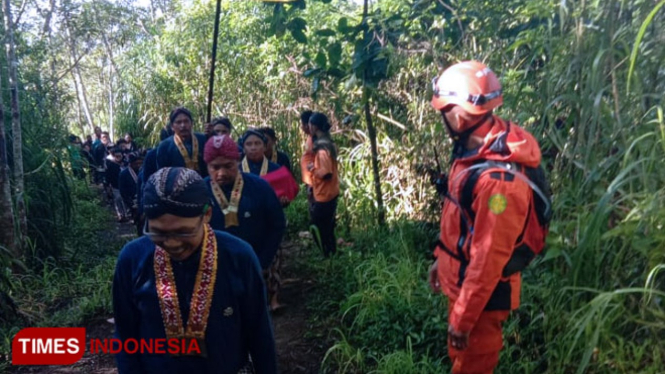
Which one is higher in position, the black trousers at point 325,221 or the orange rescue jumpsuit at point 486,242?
the orange rescue jumpsuit at point 486,242

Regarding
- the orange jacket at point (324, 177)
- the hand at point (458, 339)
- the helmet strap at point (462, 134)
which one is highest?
the helmet strap at point (462, 134)

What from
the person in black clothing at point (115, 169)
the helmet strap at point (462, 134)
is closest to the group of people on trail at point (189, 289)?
the helmet strap at point (462, 134)

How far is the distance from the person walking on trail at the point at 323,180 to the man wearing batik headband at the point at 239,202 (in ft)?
6.62

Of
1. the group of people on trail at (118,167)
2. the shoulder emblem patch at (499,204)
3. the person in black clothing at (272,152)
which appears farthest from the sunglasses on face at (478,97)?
the group of people on trail at (118,167)

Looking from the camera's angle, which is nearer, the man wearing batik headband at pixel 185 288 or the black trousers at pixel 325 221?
the man wearing batik headband at pixel 185 288

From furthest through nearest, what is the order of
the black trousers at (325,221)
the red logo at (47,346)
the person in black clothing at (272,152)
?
the person in black clothing at (272,152) < the black trousers at (325,221) < the red logo at (47,346)

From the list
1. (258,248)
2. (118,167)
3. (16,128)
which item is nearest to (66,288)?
(16,128)

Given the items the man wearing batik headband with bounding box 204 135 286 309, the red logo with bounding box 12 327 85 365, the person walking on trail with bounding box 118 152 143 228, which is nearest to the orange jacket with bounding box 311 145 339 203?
the man wearing batik headband with bounding box 204 135 286 309

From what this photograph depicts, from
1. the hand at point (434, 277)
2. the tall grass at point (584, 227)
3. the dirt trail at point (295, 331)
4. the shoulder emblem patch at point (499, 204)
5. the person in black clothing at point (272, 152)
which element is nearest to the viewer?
the shoulder emblem patch at point (499, 204)

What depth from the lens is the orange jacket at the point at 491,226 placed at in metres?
2.35

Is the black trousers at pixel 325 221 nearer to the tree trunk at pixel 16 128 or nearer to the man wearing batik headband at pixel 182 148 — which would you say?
the man wearing batik headband at pixel 182 148

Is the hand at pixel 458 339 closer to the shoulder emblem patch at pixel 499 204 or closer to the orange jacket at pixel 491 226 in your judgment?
the orange jacket at pixel 491 226

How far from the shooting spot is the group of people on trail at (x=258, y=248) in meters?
1.95

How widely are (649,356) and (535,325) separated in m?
0.75
